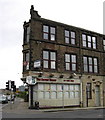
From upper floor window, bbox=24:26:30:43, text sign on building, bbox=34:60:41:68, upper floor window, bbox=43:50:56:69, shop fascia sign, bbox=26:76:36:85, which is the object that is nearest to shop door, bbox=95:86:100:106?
upper floor window, bbox=43:50:56:69

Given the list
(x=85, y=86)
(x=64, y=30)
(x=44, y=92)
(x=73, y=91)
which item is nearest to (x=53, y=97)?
(x=44, y=92)

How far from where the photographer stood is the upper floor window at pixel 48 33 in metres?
27.3

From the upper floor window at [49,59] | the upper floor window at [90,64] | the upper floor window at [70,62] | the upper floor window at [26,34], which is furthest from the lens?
the upper floor window at [90,64]

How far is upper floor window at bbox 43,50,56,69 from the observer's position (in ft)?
87.6

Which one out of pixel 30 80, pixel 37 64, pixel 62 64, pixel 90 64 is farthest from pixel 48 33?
pixel 90 64

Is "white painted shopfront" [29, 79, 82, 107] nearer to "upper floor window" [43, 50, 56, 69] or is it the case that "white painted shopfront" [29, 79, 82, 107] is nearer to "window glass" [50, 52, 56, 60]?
"upper floor window" [43, 50, 56, 69]

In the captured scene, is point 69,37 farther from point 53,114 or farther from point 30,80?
point 53,114

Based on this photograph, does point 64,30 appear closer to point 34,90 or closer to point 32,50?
point 32,50

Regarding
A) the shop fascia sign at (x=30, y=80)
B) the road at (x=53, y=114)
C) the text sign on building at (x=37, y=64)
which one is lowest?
the road at (x=53, y=114)

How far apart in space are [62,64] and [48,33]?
427 cm

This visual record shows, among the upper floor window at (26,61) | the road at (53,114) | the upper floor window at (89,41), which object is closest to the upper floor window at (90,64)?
the upper floor window at (89,41)

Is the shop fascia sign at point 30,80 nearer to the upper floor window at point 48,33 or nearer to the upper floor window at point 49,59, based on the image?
the upper floor window at point 49,59

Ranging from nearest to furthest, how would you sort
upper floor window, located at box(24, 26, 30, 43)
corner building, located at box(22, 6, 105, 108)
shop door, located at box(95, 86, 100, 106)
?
corner building, located at box(22, 6, 105, 108)
upper floor window, located at box(24, 26, 30, 43)
shop door, located at box(95, 86, 100, 106)

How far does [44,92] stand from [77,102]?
5.43m
